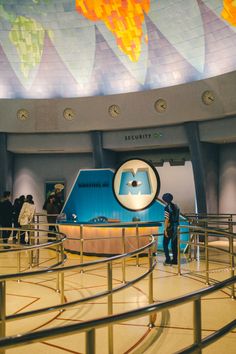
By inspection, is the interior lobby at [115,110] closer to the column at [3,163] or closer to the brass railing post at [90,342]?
the column at [3,163]

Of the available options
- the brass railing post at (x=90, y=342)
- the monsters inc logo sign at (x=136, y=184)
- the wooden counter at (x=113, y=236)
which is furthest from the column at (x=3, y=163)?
the brass railing post at (x=90, y=342)

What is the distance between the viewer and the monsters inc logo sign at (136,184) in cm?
1083

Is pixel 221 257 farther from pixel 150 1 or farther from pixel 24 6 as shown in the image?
pixel 24 6

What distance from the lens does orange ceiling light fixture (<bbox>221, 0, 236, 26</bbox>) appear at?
13.6m

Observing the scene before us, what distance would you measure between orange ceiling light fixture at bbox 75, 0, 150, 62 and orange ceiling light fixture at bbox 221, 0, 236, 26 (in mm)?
3184

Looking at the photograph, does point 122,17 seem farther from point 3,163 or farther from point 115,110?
point 3,163

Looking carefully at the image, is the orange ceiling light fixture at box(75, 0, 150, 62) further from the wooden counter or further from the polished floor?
the polished floor

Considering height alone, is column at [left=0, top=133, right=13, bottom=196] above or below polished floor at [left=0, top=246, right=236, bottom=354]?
above

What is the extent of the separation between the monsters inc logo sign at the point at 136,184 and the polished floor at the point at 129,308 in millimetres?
1866

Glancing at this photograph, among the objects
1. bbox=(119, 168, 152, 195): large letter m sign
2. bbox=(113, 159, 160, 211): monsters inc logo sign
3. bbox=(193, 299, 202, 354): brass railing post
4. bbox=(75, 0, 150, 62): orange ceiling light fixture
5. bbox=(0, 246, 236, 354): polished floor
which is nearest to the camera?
bbox=(193, 299, 202, 354): brass railing post

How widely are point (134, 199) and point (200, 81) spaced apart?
5509 millimetres

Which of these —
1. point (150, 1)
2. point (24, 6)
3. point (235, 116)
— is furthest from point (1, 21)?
point (235, 116)

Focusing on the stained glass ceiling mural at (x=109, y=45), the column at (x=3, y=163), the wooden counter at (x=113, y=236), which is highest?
the stained glass ceiling mural at (x=109, y=45)

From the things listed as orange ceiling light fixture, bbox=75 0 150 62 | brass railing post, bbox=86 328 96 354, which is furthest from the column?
brass railing post, bbox=86 328 96 354
